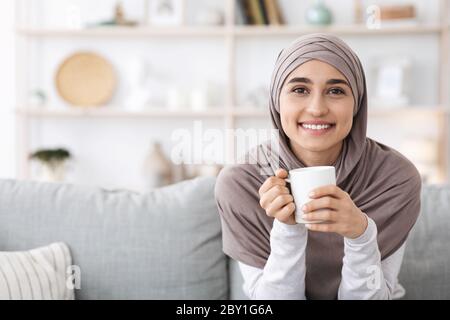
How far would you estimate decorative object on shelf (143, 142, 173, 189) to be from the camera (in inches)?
112

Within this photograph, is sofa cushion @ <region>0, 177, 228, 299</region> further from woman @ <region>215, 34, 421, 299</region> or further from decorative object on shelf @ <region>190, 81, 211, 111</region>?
decorative object on shelf @ <region>190, 81, 211, 111</region>

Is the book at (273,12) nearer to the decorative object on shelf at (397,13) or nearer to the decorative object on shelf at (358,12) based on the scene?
the decorative object on shelf at (358,12)

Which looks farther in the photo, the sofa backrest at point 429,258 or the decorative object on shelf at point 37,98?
the decorative object on shelf at point 37,98

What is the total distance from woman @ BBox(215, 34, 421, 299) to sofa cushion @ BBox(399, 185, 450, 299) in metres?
0.13

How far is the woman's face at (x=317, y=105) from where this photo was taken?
0.60 m

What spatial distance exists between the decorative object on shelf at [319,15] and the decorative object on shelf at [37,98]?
131 cm

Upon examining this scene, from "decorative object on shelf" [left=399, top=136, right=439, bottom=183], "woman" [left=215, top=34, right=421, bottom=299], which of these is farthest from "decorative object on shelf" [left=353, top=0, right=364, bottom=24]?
"woman" [left=215, top=34, right=421, bottom=299]

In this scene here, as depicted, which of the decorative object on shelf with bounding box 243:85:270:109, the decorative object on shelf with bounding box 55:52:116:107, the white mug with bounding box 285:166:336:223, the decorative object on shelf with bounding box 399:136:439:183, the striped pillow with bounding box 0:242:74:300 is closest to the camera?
the white mug with bounding box 285:166:336:223

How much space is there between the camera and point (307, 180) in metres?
0.58

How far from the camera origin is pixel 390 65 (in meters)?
2.83

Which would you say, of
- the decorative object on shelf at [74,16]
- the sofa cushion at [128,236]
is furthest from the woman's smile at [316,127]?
the decorative object on shelf at [74,16]
